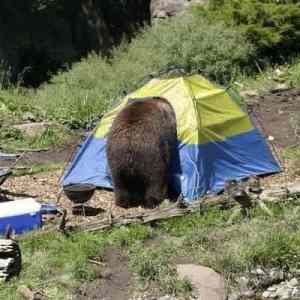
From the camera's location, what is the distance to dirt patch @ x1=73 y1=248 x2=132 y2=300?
732 cm

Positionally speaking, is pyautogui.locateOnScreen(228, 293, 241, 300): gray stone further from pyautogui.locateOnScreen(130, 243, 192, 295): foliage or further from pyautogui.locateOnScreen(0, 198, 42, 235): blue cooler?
pyautogui.locateOnScreen(0, 198, 42, 235): blue cooler

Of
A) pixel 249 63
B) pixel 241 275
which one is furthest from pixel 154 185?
pixel 249 63

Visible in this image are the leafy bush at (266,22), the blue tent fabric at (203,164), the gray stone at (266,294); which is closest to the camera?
the gray stone at (266,294)

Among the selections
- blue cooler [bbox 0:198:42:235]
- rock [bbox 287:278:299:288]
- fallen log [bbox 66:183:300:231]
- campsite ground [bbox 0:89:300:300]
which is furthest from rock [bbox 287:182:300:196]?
blue cooler [bbox 0:198:42:235]

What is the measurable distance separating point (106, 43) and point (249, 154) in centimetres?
1641

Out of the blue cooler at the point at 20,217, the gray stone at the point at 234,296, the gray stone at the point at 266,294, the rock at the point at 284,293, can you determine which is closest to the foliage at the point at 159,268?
the gray stone at the point at 234,296

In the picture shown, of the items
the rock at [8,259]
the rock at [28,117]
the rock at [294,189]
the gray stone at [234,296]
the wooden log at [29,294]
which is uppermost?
the rock at [8,259]

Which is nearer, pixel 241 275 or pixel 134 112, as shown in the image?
pixel 241 275

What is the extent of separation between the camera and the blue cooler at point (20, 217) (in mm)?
8578

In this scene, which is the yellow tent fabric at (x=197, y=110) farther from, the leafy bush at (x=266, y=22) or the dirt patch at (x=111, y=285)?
the leafy bush at (x=266, y=22)

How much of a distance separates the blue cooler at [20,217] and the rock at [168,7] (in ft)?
46.5

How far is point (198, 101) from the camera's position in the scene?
10.6 meters

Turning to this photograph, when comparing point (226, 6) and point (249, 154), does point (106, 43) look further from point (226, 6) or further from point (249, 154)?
point (249, 154)

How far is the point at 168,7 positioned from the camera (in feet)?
75.6
